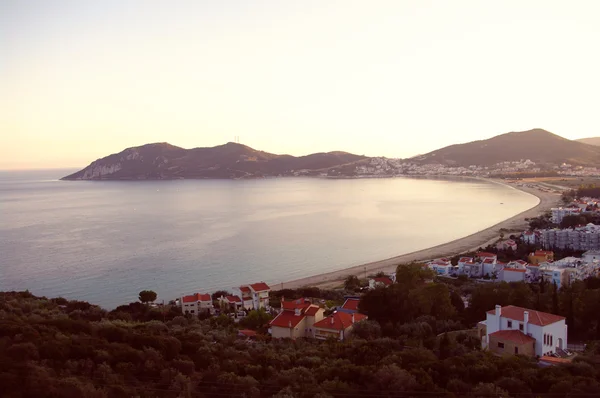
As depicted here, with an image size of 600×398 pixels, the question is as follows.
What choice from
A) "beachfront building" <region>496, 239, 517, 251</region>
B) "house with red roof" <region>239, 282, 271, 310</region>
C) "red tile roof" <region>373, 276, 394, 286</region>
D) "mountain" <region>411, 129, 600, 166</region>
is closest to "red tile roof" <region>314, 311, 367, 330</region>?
"house with red roof" <region>239, 282, 271, 310</region>

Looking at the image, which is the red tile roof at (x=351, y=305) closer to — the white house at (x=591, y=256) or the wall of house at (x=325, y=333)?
the wall of house at (x=325, y=333)

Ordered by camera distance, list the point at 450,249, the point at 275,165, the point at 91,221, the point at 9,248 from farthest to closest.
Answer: the point at 275,165 < the point at 91,221 < the point at 9,248 < the point at 450,249

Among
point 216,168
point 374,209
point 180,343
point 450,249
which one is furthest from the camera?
point 216,168

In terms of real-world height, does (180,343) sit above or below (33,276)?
above

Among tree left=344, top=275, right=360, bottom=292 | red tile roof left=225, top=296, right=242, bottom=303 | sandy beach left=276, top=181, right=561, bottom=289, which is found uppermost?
red tile roof left=225, top=296, right=242, bottom=303

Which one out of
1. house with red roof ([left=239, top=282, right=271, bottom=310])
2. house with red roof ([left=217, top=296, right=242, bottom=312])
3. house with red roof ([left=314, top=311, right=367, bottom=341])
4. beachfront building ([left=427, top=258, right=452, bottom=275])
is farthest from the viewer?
beachfront building ([left=427, top=258, right=452, bottom=275])

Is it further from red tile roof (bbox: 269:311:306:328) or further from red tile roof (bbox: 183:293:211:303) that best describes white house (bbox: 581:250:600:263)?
red tile roof (bbox: 183:293:211:303)

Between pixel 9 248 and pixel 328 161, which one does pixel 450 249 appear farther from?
pixel 328 161

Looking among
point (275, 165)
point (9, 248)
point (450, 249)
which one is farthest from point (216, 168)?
point (450, 249)
